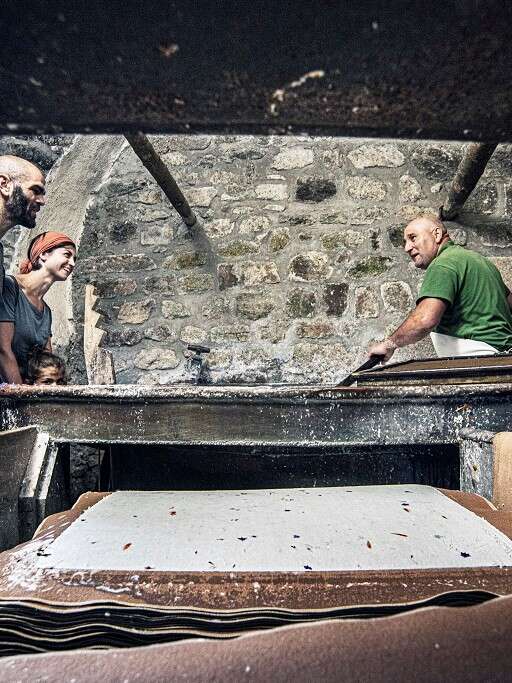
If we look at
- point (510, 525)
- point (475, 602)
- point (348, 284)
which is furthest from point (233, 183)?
point (475, 602)

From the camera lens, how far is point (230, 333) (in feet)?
11.0

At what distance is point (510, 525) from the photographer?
106 centimetres

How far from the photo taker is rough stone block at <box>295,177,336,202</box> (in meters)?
3.43

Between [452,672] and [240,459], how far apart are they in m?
1.44

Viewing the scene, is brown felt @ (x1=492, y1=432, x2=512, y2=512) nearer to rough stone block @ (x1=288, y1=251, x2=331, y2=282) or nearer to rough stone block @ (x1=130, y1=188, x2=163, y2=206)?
rough stone block @ (x1=288, y1=251, x2=331, y2=282)

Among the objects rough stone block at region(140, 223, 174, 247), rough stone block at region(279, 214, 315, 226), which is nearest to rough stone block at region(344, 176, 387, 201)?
rough stone block at region(279, 214, 315, 226)

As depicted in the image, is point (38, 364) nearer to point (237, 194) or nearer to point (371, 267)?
point (237, 194)

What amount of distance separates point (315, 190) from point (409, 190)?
0.63 metres

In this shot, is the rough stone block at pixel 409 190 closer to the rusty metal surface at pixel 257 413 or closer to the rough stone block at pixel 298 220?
the rough stone block at pixel 298 220

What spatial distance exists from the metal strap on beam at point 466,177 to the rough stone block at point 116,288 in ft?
7.05

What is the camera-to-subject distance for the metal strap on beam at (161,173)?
262cm

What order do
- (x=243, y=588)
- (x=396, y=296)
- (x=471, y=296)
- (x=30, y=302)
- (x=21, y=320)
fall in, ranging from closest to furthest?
(x=243, y=588)
(x=471, y=296)
(x=21, y=320)
(x=30, y=302)
(x=396, y=296)

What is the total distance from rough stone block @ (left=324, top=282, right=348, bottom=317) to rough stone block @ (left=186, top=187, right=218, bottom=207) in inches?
40.1

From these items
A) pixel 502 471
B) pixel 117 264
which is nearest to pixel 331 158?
pixel 117 264
